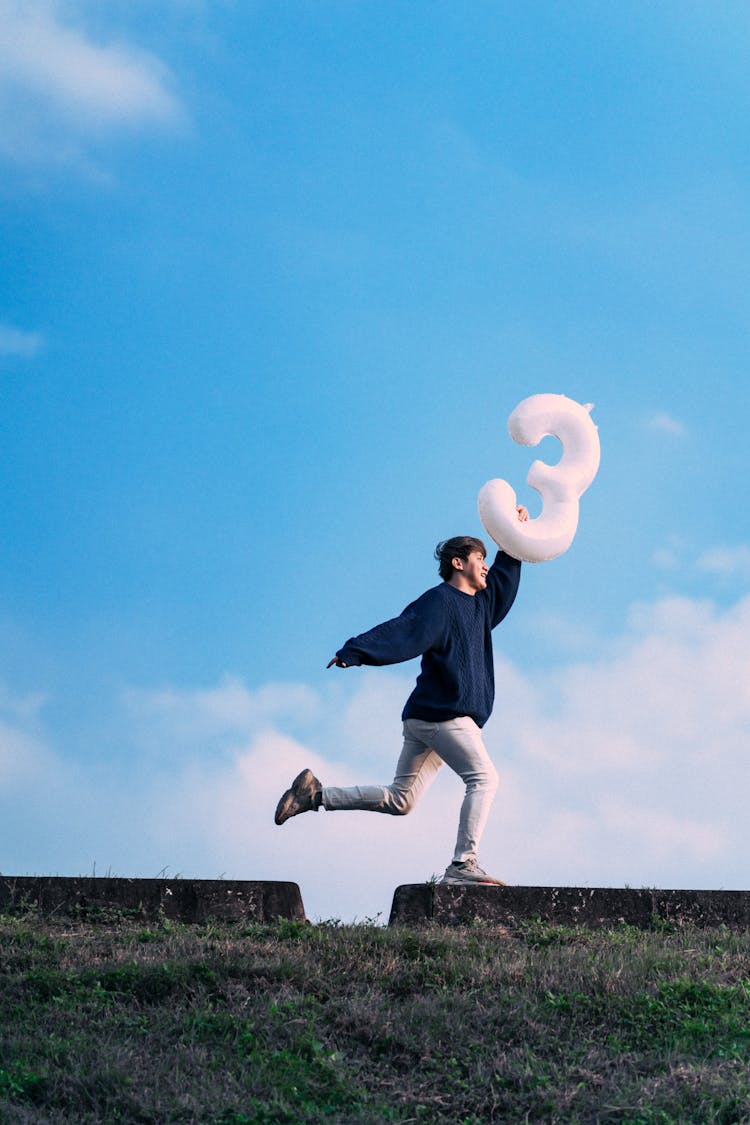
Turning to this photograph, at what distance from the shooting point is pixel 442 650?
888 centimetres

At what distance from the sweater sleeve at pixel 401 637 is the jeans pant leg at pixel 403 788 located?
1.96 feet

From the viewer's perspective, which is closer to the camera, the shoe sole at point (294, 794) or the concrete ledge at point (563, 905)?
the concrete ledge at point (563, 905)

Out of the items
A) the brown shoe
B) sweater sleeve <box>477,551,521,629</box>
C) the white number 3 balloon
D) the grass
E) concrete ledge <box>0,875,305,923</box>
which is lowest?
the grass

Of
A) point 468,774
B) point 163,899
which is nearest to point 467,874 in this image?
point 468,774

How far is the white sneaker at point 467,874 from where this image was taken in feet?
27.7

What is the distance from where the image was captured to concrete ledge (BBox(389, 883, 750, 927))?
7.94 m

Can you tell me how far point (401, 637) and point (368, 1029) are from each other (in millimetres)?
3480

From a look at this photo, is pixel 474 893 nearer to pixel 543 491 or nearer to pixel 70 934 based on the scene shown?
pixel 70 934

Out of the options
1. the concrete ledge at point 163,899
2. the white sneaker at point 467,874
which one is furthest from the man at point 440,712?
the concrete ledge at point 163,899

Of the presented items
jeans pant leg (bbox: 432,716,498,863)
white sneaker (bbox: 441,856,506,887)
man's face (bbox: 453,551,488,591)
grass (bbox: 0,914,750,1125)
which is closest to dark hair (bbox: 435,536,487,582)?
man's face (bbox: 453,551,488,591)

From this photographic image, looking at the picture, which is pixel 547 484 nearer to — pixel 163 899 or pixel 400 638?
pixel 400 638

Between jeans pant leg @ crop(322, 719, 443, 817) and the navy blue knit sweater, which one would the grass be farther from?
the navy blue knit sweater

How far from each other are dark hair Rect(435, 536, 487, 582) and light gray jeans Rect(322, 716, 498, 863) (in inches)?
48.7

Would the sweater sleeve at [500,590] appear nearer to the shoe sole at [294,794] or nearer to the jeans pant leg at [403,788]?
the jeans pant leg at [403,788]
